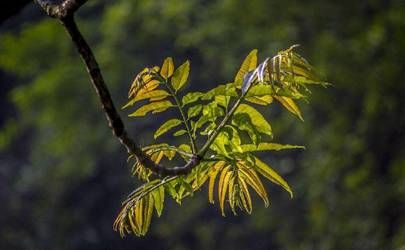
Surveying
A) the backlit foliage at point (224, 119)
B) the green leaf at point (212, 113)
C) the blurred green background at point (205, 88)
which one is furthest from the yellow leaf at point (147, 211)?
the blurred green background at point (205, 88)

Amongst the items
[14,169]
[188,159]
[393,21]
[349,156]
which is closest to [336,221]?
[349,156]

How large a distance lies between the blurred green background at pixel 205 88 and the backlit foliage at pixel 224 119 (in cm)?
256

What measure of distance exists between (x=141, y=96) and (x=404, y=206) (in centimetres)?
413

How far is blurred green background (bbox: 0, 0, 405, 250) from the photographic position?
5.08 m

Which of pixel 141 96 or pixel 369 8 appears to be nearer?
pixel 141 96

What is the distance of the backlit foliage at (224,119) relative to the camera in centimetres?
96

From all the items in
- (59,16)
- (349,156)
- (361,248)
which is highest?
(59,16)

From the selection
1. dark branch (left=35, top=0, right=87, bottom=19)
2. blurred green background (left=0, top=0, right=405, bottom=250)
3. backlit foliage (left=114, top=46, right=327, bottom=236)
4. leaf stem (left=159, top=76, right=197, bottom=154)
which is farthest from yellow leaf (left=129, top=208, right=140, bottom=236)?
blurred green background (left=0, top=0, right=405, bottom=250)

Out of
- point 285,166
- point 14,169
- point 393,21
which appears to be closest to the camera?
point 393,21

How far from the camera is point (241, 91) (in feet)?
3.24

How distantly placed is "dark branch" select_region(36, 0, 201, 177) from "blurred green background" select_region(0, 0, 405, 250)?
2.64 metres

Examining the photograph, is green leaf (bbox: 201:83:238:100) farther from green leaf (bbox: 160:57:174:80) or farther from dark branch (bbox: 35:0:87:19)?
dark branch (bbox: 35:0:87:19)

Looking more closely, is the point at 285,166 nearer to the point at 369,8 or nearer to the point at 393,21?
the point at 369,8

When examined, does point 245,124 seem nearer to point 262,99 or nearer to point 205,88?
point 262,99
